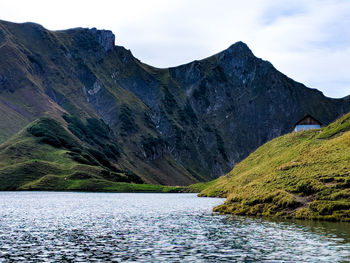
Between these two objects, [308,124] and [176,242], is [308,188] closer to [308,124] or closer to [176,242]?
[176,242]

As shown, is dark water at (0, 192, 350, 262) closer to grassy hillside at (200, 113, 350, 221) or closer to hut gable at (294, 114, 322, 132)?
grassy hillside at (200, 113, 350, 221)

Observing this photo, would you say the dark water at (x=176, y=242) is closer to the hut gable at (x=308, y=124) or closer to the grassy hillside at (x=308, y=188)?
the grassy hillside at (x=308, y=188)

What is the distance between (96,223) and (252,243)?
97.2 ft

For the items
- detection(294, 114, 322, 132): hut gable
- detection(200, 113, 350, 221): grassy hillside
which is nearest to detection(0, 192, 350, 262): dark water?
detection(200, 113, 350, 221): grassy hillside

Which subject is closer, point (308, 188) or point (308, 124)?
point (308, 188)

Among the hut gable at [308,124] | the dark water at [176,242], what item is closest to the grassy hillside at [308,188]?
the dark water at [176,242]

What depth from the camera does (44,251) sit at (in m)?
38.4

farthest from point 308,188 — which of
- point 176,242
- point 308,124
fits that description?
point 308,124

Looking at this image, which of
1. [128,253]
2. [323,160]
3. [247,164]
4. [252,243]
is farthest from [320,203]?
[247,164]

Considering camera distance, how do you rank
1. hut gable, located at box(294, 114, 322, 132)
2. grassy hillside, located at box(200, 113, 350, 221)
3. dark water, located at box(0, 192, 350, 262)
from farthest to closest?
hut gable, located at box(294, 114, 322, 132) → grassy hillside, located at box(200, 113, 350, 221) → dark water, located at box(0, 192, 350, 262)

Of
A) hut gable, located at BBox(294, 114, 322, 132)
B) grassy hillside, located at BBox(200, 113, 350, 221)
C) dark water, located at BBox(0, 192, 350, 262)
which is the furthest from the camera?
hut gable, located at BBox(294, 114, 322, 132)

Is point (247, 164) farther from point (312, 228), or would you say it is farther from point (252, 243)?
point (252, 243)

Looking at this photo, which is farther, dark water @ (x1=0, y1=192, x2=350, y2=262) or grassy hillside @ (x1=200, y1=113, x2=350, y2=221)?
grassy hillside @ (x1=200, y1=113, x2=350, y2=221)

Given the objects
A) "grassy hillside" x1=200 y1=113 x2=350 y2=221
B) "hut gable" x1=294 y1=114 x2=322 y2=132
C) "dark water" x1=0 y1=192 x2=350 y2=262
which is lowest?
"dark water" x1=0 y1=192 x2=350 y2=262
